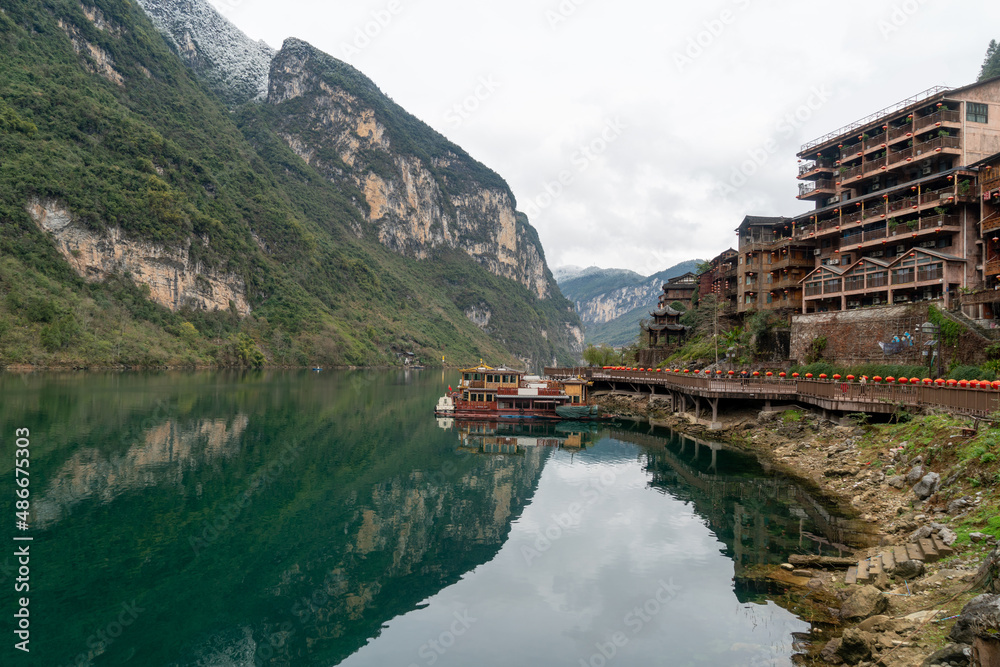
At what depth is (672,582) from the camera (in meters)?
18.7

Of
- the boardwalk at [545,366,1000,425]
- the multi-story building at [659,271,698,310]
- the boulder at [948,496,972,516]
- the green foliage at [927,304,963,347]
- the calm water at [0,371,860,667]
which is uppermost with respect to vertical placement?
the multi-story building at [659,271,698,310]

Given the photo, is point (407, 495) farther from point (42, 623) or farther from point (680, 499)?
point (42, 623)

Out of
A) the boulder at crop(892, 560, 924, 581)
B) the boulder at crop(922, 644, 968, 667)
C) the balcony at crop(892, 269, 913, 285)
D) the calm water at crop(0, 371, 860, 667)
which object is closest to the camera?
the boulder at crop(922, 644, 968, 667)

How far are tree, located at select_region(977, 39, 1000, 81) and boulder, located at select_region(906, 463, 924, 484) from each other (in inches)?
→ 2943

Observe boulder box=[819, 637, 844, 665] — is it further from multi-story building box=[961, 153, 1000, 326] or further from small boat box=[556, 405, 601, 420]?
small boat box=[556, 405, 601, 420]

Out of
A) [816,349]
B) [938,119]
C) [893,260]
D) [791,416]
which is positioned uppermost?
[938,119]

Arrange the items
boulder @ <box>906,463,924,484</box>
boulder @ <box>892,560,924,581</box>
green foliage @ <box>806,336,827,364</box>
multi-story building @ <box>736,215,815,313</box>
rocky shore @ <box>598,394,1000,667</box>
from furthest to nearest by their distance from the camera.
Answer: multi-story building @ <box>736,215,815,313</box> < green foliage @ <box>806,336,827,364</box> < boulder @ <box>906,463,924,484</box> < boulder @ <box>892,560,924,581</box> < rocky shore @ <box>598,394,1000,667</box>

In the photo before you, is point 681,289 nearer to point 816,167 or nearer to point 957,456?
point 816,167

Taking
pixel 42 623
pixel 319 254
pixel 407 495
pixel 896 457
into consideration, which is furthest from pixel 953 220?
pixel 319 254

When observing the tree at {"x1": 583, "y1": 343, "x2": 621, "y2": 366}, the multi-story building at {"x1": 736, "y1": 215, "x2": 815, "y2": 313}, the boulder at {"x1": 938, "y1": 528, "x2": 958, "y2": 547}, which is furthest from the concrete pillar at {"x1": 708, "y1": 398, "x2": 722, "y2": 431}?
the tree at {"x1": 583, "y1": 343, "x2": 621, "y2": 366}

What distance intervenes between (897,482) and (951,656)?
16.8 meters

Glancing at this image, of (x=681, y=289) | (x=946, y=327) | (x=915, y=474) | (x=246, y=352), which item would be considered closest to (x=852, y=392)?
(x=946, y=327)

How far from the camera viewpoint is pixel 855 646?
11.6 m

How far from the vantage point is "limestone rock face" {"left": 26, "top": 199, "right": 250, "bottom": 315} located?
10794 cm
